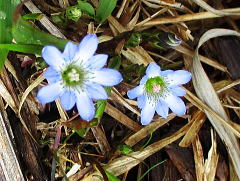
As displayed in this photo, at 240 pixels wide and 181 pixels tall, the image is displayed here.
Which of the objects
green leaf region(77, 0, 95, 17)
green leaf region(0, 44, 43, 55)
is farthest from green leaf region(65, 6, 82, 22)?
green leaf region(0, 44, 43, 55)

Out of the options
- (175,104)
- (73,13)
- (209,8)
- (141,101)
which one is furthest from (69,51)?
(209,8)

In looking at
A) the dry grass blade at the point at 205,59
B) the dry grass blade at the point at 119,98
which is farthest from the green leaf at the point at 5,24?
the dry grass blade at the point at 205,59

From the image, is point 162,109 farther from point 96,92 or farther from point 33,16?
point 33,16

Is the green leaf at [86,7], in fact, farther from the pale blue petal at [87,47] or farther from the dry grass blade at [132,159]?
the dry grass blade at [132,159]

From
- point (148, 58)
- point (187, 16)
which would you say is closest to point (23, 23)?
point (148, 58)

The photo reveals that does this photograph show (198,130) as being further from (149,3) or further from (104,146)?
(149,3)
